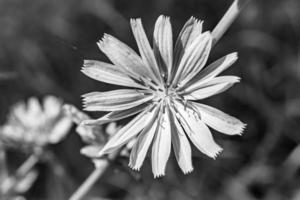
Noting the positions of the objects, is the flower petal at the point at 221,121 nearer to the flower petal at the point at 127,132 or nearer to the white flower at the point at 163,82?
the white flower at the point at 163,82

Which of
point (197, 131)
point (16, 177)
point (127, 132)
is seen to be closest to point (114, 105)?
point (127, 132)

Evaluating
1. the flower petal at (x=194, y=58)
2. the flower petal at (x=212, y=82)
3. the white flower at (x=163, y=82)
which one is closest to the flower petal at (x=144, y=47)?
the white flower at (x=163, y=82)

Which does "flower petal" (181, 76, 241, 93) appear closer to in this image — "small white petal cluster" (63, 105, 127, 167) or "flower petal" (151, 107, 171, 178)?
"flower petal" (151, 107, 171, 178)

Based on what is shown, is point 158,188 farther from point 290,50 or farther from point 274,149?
point 290,50

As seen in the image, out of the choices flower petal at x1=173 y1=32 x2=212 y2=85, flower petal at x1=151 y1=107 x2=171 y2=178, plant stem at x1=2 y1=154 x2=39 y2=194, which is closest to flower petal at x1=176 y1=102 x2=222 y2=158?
flower petal at x1=151 y1=107 x2=171 y2=178

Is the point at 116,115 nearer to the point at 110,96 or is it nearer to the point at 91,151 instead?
the point at 110,96
